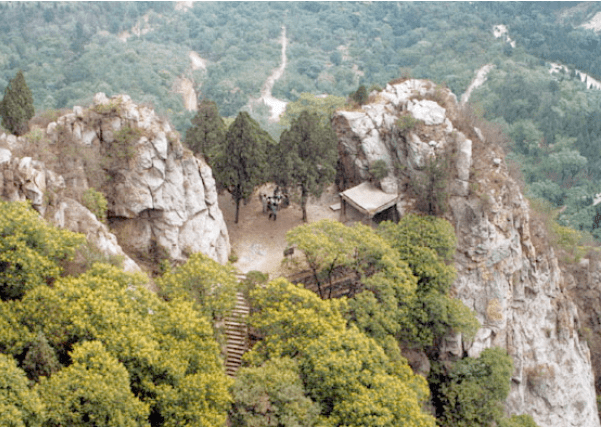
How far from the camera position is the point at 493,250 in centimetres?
4278

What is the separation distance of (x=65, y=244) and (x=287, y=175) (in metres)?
19.0

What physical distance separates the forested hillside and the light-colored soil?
59.5m

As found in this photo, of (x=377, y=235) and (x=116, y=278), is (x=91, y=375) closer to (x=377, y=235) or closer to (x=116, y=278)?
(x=116, y=278)

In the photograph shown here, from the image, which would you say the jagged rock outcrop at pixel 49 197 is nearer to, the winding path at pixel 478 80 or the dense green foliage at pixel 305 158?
the dense green foliage at pixel 305 158

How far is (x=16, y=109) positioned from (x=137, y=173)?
8569 millimetres

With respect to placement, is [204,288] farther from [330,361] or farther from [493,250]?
A: [493,250]

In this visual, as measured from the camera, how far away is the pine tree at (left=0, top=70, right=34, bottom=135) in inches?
1457

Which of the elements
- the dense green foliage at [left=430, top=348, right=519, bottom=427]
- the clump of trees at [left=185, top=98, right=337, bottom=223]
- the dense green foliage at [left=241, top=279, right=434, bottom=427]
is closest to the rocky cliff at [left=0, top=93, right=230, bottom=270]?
the clump of trees at [left=185, top=98, right=337, bottom=223]

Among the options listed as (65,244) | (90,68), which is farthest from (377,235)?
(90,68)

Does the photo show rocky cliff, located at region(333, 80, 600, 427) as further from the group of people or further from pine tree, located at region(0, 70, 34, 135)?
pine tree, located at region(0, 70, 34, 135)

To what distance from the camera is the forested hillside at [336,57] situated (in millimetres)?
112125

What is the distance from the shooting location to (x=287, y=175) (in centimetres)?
4272

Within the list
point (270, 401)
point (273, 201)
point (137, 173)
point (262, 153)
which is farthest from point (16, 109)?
point (270, 401)

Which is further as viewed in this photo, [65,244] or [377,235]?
[377,235]
